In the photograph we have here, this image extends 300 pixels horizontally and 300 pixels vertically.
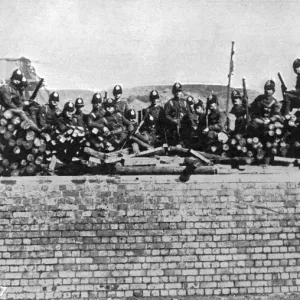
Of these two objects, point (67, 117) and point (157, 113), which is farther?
point (157, 113)

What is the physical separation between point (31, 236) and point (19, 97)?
2.50 meters

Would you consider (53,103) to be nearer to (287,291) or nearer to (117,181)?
(117,181)

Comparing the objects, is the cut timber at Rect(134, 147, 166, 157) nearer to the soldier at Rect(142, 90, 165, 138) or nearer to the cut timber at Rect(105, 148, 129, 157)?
the cut timber at Rect(105, 148, 129, 157)

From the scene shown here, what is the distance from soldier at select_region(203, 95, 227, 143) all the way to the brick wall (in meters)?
1.05

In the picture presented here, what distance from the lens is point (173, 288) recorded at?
8273 mm

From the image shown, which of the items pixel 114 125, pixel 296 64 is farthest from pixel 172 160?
pixel 296 64

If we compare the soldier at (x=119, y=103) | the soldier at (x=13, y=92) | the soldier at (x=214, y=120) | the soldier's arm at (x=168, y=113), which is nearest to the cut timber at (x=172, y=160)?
the soldier at (x=214, y=120)

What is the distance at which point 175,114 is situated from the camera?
1000 centimetres

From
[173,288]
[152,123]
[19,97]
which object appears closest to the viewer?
[173,288]

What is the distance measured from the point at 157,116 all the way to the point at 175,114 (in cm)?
38

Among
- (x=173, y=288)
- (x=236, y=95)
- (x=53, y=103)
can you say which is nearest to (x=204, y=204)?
(x=173, y=288)

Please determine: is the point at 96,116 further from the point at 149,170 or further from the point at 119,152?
the point at 149,170

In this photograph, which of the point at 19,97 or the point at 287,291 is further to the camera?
the point at 19,97

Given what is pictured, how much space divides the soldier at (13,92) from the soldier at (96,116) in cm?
123
